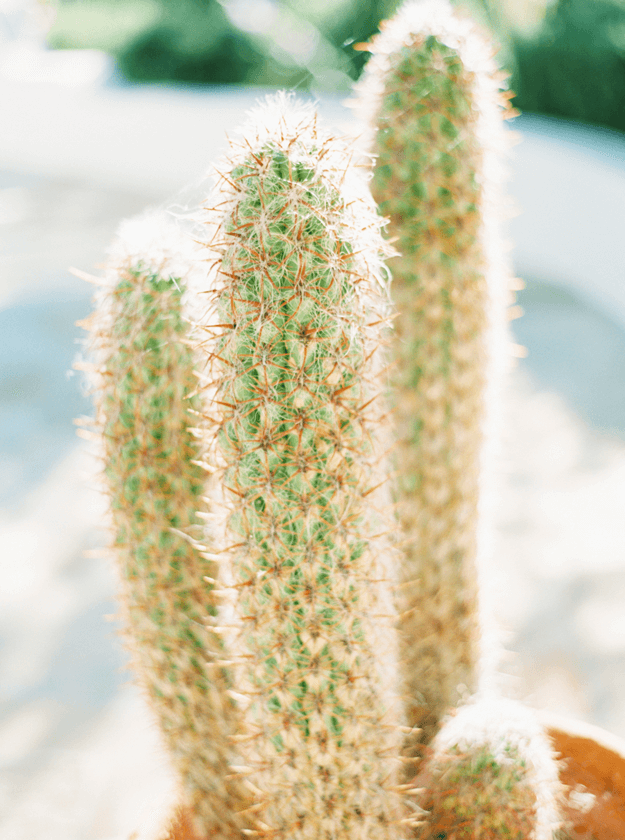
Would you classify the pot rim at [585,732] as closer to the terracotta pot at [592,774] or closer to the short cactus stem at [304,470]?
the terracotta pot at [592,774]

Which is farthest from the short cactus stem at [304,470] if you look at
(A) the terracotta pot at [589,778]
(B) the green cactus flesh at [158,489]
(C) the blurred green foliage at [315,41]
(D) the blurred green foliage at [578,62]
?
(D) the blurred green foliage at [578,62]

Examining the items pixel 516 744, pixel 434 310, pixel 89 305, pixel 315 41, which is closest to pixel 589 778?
pixel 516 744

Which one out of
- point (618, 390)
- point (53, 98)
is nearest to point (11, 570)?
point (618, 390)

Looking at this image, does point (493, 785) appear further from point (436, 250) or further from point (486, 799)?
point (436, 250)

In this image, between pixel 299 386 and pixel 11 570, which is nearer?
pixel 299 386

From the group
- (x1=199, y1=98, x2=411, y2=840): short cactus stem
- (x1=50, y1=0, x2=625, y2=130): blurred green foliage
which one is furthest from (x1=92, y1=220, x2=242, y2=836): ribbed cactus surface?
(x1=50, y1=0, x2=625, y2=130): blurred green foliage

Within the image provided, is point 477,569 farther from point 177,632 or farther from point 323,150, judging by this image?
point 323,150

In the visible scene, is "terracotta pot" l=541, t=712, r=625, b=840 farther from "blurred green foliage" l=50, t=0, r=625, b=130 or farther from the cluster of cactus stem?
"blurred green foliage" l=50, t=0, r=625, b=130
